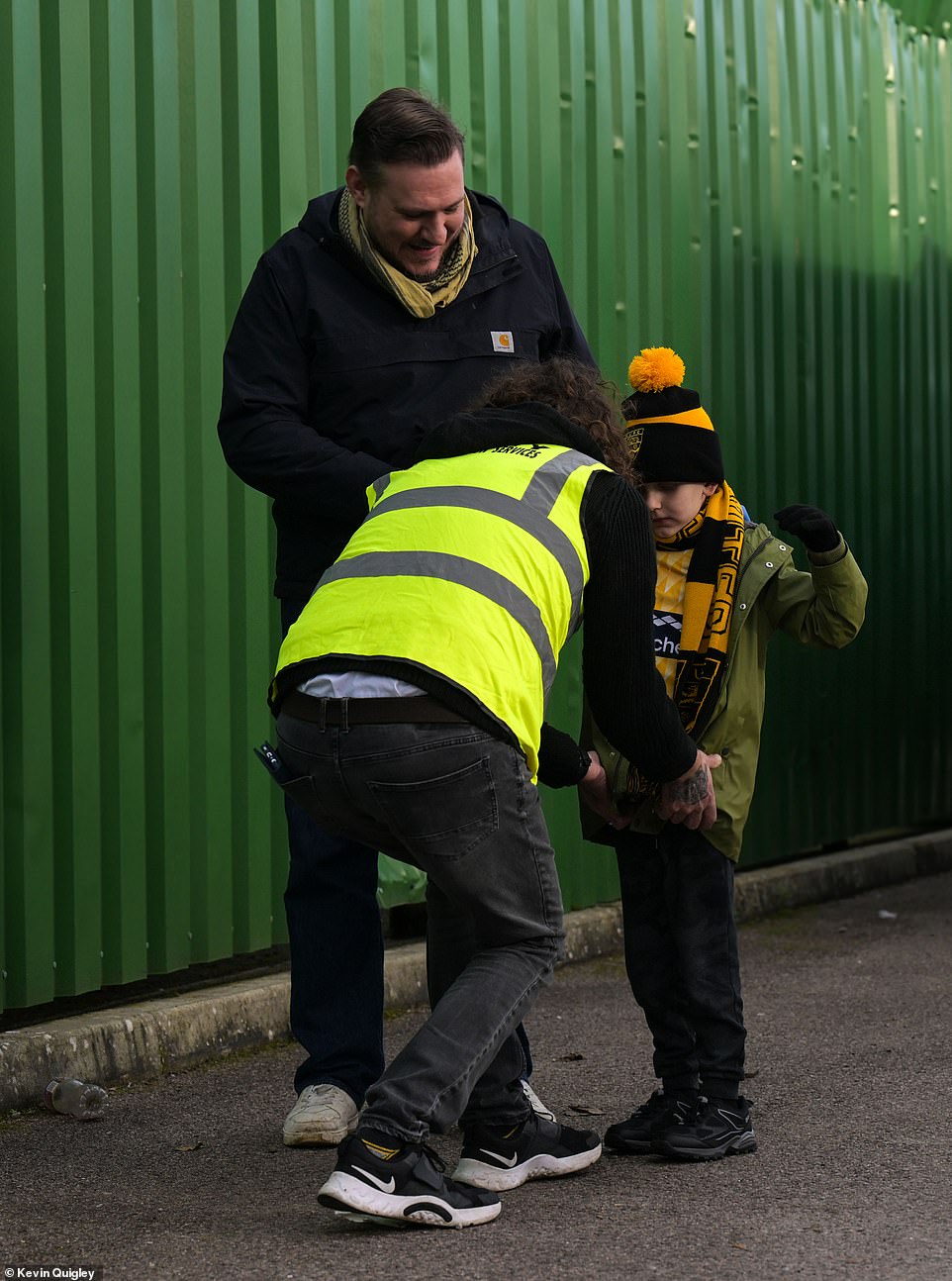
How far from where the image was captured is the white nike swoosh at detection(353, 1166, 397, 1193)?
323 centimetres

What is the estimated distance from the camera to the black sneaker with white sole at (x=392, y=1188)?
3217mm

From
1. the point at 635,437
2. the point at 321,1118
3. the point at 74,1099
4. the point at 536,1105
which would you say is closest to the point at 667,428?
the point at 635,437

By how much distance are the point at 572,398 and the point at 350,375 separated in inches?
26.2

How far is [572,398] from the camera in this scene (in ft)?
11.9

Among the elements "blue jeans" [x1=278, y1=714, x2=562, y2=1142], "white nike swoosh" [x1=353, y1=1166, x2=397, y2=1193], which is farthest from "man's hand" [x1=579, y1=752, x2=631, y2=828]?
"white nike swoosh" [x1=353, y1=1166, x2=397, y2=1193]

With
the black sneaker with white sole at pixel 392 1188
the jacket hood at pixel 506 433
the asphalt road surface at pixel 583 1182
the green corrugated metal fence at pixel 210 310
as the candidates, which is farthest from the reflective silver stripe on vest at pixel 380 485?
the green corrugated metal fence at pixel 210 310

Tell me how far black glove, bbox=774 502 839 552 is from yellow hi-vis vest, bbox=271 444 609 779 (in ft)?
1.83

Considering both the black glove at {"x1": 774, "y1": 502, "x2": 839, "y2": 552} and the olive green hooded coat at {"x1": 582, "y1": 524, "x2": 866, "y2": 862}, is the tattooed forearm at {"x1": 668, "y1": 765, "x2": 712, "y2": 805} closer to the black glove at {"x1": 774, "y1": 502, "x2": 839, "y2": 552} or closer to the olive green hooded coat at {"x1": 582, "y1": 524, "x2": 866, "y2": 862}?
the olive green hooded coat at {"x1": 582, "y1": 524, "x2": 866, "y2": 862}

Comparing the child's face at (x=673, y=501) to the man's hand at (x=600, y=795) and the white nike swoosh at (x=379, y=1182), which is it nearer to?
the man's hand at (x=600, y=795)

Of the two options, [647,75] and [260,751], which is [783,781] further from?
[260,751]

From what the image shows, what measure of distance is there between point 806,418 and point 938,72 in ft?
6.89

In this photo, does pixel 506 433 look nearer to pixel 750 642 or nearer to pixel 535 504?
pixel 535 504

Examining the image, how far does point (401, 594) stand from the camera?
330 centimetres

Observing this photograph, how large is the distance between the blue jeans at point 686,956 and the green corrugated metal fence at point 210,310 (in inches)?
66.3
